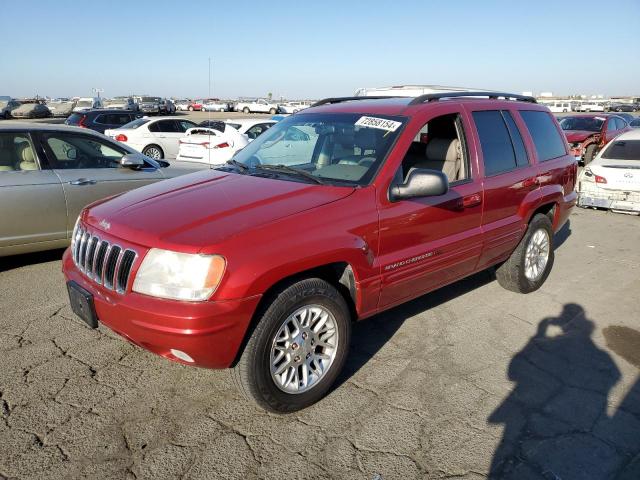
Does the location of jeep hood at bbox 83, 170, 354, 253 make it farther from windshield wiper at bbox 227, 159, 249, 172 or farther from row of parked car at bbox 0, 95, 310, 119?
row of parked car at bbox 0, 95, 310, 119

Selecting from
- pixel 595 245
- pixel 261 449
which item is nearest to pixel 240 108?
pixel 595 245

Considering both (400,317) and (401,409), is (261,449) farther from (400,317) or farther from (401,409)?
(400,317)

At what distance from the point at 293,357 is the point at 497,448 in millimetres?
1235

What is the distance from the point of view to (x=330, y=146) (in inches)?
154

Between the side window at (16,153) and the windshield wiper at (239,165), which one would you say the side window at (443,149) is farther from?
the side window at (16,153)

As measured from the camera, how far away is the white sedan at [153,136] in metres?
14.9

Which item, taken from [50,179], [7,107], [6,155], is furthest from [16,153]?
[7,107]

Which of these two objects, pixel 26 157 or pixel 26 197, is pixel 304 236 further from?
pixel 26 157

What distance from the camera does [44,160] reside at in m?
5.53

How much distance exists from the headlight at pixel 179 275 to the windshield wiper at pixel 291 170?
43.4 inches

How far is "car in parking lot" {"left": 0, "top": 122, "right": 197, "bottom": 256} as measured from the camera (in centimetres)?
519

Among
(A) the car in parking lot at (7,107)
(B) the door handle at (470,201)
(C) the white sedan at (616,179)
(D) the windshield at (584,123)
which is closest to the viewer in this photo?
(B) the door handle at (470,201)

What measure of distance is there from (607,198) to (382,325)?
21.6ft

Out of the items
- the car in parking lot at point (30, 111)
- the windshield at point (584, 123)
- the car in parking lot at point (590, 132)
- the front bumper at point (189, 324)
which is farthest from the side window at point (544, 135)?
the car in parking lot at point (30, 111)
